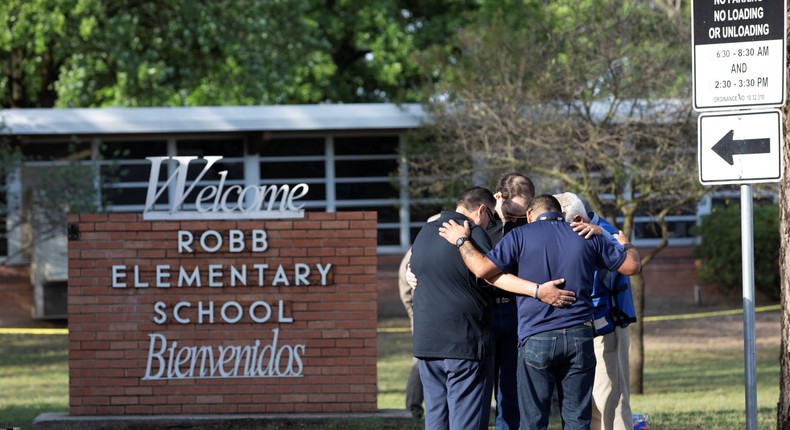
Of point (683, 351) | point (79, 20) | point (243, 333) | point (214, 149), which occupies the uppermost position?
point (79, 20)

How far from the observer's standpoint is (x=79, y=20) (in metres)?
24.2

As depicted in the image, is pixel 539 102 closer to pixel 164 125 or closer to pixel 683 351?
pixel 683 351

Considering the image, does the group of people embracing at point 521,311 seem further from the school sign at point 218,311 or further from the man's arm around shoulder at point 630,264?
the school sign at point 218,311

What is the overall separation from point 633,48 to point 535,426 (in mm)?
7690

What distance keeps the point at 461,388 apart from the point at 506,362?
0.52 meters

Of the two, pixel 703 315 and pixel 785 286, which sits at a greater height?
pixel 785 286

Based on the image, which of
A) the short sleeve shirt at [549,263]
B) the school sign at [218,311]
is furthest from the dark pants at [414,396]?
the short sleeve shirt at [549,263]

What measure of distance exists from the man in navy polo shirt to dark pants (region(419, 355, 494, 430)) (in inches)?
13.7

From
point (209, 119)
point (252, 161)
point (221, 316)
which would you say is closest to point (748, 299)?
point (221, 316)

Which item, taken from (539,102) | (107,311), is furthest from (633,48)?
(107,311)

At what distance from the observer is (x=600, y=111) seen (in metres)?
14.6

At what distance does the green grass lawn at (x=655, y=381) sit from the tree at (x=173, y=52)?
282 inches

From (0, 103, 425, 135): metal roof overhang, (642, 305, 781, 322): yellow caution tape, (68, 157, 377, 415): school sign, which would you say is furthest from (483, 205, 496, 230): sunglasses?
(642, 305, 781, 322): yellow caution tape

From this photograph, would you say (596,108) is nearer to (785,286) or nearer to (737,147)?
(785,286)
